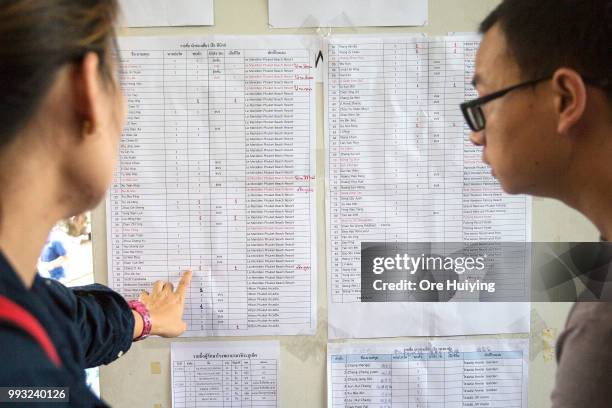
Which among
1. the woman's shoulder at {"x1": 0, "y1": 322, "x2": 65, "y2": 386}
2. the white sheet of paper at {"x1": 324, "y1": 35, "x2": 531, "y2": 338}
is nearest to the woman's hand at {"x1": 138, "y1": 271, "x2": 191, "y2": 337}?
the white sheet of paper at {"x1": 324, "y1": 35, "x2": 531, "y2": 338}

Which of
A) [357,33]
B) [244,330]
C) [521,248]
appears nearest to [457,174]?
[521,248]

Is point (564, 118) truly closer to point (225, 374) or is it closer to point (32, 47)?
point (32, 47)

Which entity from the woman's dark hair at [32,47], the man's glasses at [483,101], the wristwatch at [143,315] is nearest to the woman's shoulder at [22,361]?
the woman's dark hair at [32,47]

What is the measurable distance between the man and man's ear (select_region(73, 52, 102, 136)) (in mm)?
344

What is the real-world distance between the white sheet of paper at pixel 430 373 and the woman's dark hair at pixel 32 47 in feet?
1.65

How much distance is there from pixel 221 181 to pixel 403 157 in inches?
10.2

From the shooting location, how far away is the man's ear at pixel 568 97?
38 centimetres

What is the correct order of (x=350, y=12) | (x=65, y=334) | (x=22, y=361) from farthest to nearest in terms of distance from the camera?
(x=350, y=12)
(x=65, y=334)
(x=22, y=361)

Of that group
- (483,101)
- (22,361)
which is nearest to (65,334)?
(22,361)

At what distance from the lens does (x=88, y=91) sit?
33 cm

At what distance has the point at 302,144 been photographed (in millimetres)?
633

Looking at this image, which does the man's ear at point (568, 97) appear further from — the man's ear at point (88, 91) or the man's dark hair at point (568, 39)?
the man's ear at point (88, 91)

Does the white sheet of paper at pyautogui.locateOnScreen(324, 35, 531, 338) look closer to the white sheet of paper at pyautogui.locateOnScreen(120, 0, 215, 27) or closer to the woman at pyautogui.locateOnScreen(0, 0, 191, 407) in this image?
the white sheet of paper at pyautogui.locateOnScreen(120, 0, 215, 27)

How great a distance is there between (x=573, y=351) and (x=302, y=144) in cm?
40
